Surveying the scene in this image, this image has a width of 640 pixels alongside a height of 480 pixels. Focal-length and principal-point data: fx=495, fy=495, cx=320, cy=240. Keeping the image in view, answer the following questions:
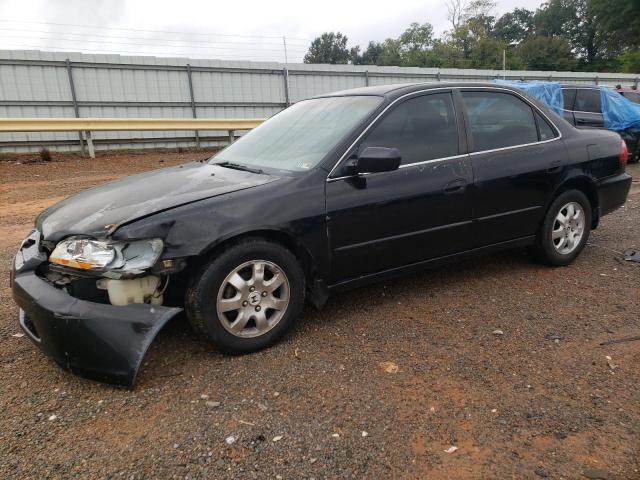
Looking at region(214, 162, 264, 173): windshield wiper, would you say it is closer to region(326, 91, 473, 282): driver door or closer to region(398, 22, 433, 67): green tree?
region(326, 91, 473, 282): driver door

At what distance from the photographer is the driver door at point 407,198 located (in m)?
3.22

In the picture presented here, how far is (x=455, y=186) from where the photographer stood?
3.64m

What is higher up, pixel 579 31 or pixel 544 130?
pixel 579 31

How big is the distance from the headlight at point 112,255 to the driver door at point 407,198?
1.11m

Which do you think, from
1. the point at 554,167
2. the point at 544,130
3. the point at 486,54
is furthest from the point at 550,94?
the point at 486,54

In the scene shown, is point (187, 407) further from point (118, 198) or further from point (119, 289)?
point (118, 198)

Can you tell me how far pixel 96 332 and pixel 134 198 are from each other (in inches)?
34.9

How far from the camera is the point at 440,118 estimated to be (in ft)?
12.3

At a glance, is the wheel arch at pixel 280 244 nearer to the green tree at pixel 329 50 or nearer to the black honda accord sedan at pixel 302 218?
the black honda accord sedan at pixel 302 218

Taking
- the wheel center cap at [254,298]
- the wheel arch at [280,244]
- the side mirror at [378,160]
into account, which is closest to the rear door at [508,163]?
the side mirror at [378,160]

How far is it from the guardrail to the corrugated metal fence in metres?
1.10

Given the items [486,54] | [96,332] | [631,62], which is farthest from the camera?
[486,54]

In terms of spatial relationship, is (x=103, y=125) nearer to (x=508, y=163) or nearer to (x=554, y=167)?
(x=508, y=163)

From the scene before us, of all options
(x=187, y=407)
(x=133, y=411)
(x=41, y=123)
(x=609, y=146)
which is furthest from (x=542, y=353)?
(x=41, y=123)
